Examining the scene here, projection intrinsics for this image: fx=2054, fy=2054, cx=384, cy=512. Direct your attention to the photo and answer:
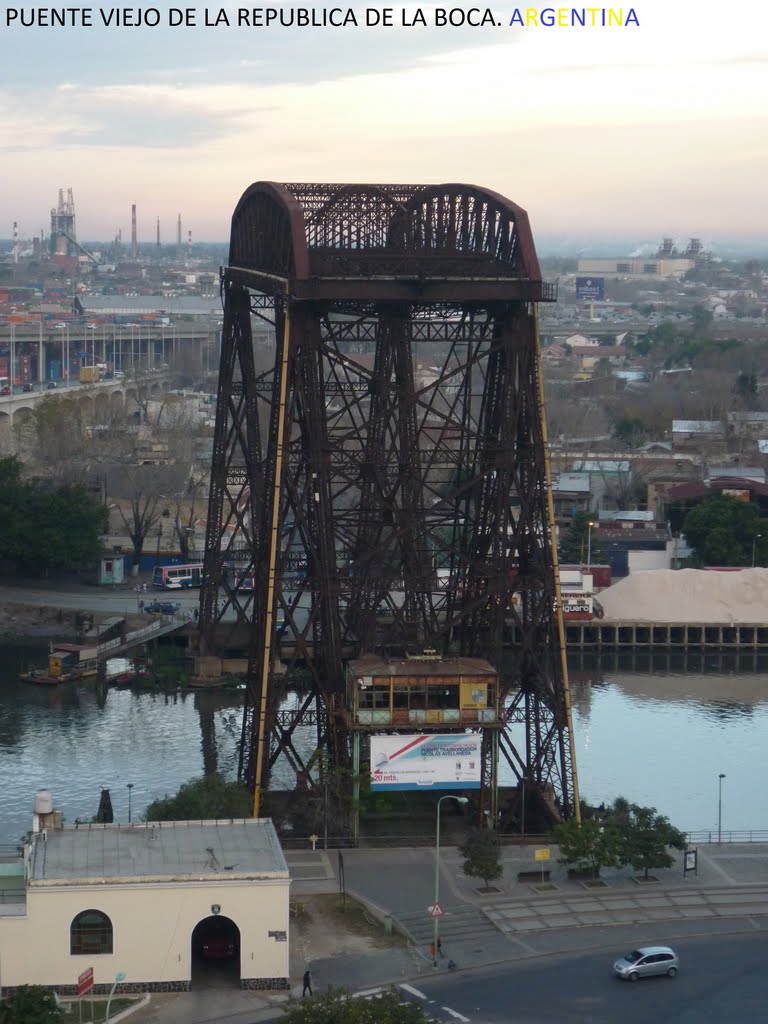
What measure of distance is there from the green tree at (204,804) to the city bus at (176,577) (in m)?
20.5

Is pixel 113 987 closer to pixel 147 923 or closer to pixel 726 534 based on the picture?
pixel 147 923

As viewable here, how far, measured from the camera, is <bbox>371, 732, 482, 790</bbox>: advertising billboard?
972 inches

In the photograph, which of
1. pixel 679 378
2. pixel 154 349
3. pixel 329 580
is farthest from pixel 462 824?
pixel 154 349

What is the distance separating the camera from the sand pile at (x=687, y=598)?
42594mm

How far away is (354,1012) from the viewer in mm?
17047

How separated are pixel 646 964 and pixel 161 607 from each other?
22.4 m

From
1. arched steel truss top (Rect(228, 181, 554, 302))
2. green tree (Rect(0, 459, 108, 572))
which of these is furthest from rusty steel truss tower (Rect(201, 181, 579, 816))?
green tree (Rect(0, 459, 108, 572))

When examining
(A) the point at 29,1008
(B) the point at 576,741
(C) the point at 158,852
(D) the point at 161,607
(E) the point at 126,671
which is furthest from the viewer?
(D) the point at 161,607

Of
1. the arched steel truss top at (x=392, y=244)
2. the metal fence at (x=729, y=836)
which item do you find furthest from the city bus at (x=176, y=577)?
the metal fence at (x=729, y=836)

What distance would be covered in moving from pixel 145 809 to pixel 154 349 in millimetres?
87851

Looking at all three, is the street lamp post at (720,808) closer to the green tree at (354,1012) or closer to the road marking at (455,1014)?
the road marking at (455,1014)

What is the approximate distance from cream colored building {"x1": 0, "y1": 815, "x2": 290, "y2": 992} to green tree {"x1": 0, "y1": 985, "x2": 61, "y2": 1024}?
121cm

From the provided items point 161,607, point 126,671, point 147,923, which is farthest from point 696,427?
point 147,923

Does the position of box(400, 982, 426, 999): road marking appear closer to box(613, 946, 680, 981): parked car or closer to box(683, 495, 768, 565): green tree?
box(613, 946, 680, 981): parked car
